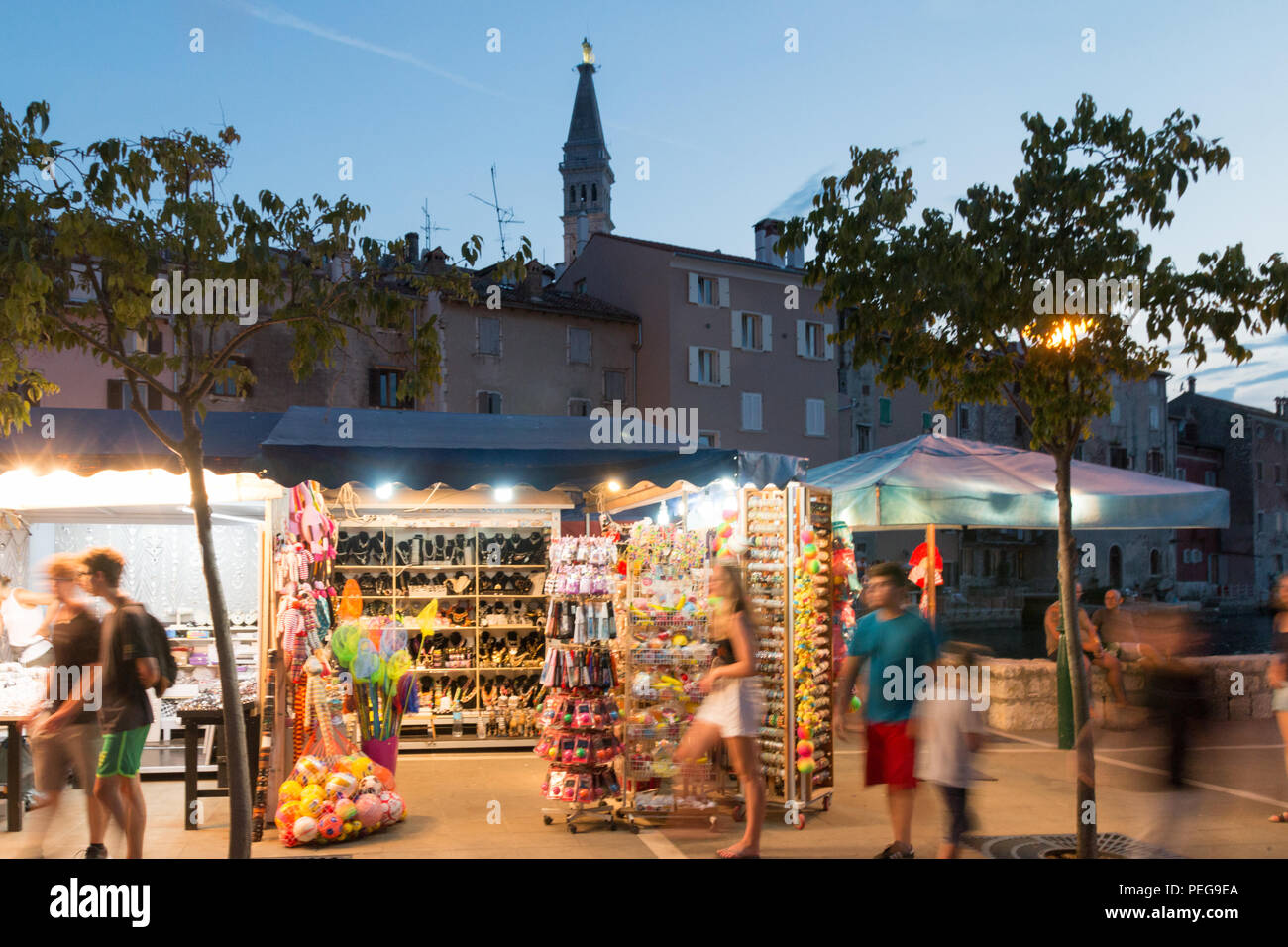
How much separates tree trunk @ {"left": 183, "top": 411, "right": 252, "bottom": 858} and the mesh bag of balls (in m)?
1.35

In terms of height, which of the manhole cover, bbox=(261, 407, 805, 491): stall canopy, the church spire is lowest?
the manhole cover

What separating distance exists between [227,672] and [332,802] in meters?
1.90

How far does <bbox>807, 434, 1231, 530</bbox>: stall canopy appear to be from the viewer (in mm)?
9016

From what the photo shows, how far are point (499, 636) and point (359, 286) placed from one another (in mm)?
6416

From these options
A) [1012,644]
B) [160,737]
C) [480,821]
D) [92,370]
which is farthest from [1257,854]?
[1012,644]

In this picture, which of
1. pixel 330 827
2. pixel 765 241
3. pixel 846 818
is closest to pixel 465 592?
pixel 330 827

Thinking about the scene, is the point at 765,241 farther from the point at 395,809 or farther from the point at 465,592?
the point at 395,809

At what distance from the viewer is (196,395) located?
556 cm

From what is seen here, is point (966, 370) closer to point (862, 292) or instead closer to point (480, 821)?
point (862, 292)

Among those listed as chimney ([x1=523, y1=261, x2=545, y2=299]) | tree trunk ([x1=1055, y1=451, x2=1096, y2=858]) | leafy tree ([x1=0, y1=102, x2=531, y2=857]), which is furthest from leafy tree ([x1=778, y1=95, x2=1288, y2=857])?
chimney ([x1=523, y1=261, x2=545, y2=299])

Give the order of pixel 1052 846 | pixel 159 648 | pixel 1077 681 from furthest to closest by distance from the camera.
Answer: pixel 1052 846, pixel 1077 681, pixel 159 648

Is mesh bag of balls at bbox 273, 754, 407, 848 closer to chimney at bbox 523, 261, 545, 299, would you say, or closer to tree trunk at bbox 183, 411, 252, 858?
tree trunk at bbox 183, 411, 252, 858

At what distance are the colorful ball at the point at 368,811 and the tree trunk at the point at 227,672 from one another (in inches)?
59.8

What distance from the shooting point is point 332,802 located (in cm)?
687
